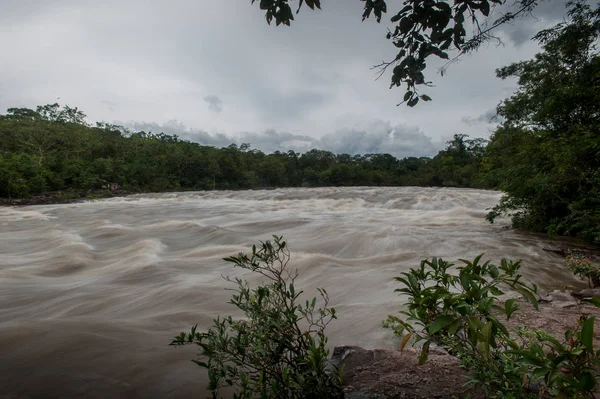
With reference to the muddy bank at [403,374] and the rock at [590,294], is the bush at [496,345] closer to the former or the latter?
the muddy bank at [403,374]

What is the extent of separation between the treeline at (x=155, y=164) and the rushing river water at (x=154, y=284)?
6085mm

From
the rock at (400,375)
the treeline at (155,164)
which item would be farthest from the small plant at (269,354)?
the treeline at (155,164)

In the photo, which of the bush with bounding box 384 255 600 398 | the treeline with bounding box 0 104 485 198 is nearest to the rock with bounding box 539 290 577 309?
the bush with bounding box 384 255 600 398

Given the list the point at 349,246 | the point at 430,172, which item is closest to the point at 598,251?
the point at 349,246

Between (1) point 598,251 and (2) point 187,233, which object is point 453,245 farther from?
(2) point 187,233

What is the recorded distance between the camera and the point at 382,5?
2.19 meters

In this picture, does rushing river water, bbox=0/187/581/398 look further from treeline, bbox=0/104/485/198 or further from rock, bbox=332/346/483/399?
treeline, bbox=0/104/485/198

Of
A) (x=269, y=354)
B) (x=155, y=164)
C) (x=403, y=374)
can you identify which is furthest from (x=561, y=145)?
(x=155, y=164)

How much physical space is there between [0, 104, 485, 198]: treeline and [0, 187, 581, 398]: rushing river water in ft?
20.0

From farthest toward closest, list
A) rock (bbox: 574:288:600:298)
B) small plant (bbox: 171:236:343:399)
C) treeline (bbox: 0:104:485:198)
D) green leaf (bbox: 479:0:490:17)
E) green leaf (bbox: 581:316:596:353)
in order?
treeline (bbox: 0:104:485:198)
rock (bbox: 574:288:600:298)
green leaf (bbox: 479:0:490:17)
small plant (bbox: 171:236:343:399)
green leaf (bbox: 581:316:596:353)

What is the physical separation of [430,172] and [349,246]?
52.9 metres

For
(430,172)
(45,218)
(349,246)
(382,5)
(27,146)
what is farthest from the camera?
(430,172)

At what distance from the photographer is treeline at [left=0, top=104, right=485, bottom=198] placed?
2508 cm

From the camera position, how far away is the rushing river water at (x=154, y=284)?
2.01 m
